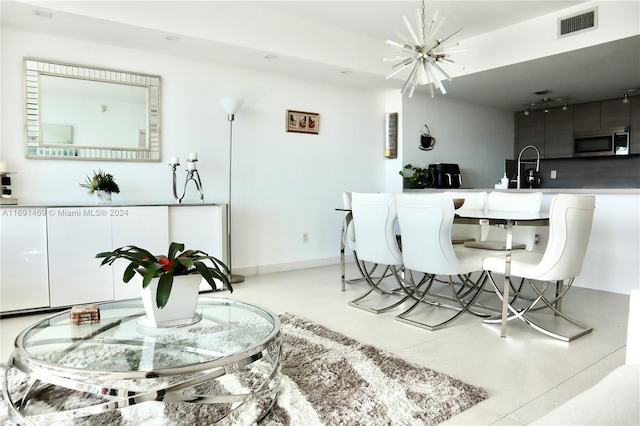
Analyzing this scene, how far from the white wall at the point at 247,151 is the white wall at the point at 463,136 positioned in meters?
0.47

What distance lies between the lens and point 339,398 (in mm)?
1854

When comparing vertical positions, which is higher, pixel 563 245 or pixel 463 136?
pixel 463 136

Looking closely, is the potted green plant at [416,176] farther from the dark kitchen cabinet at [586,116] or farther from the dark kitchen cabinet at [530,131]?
the dark kitchen cabinet at [586,116]

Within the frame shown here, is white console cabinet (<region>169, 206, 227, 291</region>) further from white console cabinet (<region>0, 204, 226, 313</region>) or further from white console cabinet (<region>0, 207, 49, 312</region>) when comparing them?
white console cabinet (<region>0, 207, 49, 312</region>)

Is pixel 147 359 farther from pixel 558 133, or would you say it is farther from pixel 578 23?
pixel 558 133

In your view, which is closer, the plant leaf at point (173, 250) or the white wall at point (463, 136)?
the plant leaf at point (173, 250)

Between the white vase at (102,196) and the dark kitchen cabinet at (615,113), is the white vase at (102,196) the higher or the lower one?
the lower one

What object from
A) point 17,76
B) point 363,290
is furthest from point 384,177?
point 17,76

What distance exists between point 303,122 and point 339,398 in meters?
3.84

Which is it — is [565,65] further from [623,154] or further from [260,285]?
[260,285]

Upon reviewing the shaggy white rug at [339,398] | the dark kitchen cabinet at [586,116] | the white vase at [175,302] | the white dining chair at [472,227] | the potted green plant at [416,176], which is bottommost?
the shaggy white rug at [339,398]

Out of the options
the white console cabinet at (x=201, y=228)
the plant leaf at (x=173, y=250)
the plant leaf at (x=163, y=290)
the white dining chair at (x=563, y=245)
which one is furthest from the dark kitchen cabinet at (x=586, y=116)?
the plant leaf at (x=163, y=290)

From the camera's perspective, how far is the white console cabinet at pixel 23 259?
3.09 meters

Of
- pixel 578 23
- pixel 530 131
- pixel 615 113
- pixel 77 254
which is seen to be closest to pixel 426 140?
pixel 578 23
